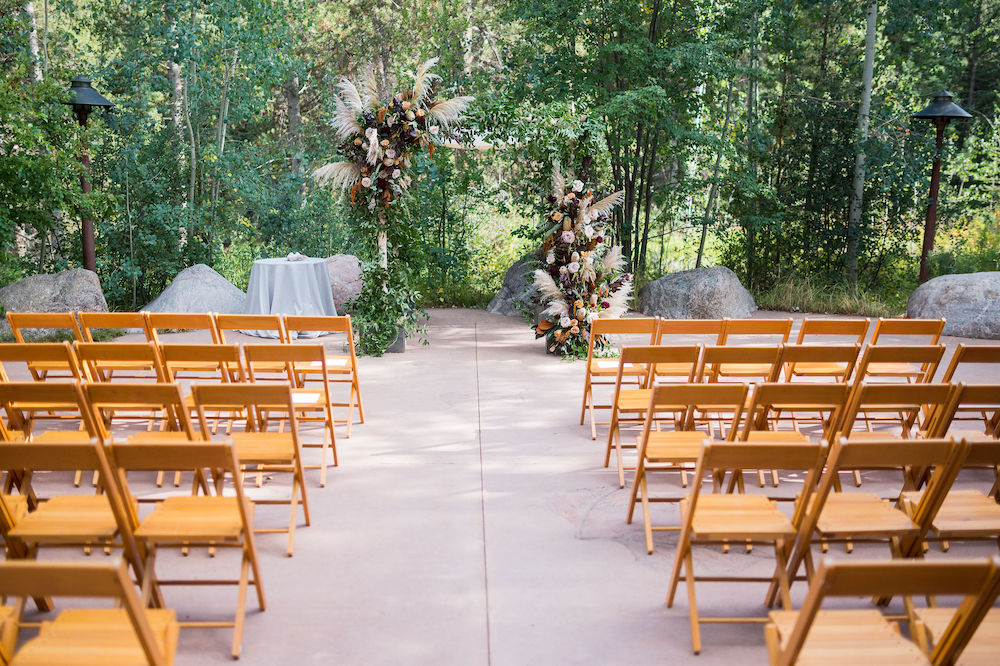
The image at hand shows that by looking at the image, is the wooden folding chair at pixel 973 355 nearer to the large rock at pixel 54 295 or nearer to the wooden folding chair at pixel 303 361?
the wooden folding chair at pixel 303 361

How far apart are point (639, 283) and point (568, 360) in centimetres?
385

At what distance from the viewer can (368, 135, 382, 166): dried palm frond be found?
7.64m

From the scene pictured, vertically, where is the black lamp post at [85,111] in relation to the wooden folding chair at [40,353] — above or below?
above

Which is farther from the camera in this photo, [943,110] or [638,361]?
[943,110]

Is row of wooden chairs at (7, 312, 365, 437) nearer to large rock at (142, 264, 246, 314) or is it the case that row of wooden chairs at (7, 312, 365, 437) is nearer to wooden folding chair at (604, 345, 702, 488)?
wooden folding chair at (604, 345, 702, 488)

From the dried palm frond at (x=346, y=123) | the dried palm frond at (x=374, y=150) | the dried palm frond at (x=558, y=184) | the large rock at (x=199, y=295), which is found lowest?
the large rock at (x=199, y=295)

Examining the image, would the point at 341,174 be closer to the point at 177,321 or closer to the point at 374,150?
the point at 374,150

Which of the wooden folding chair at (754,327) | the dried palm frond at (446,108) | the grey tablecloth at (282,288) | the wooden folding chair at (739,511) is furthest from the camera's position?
the grey tablecloth at (282,288)

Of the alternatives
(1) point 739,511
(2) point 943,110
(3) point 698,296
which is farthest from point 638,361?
(2) point 943,110

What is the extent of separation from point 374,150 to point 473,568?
506 centimetres

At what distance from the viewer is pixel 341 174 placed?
789 centimetres

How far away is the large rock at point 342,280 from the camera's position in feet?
35.5

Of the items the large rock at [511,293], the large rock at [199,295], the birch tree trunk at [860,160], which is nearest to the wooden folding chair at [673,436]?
the large rock at [511,293]

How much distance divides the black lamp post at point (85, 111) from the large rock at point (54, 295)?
0.48 metres
